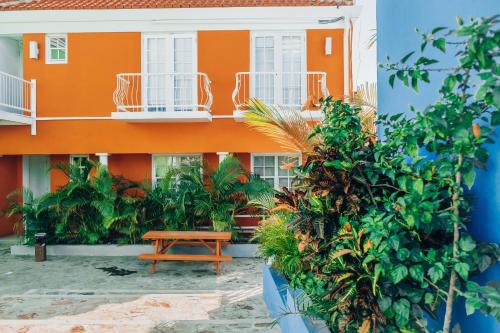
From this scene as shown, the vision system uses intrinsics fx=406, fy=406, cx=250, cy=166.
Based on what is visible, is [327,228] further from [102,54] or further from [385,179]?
[102,54]

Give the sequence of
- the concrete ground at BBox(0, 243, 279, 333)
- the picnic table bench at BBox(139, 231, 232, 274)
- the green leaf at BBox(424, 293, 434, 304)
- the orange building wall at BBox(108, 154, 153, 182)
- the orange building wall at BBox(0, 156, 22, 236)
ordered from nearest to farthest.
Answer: the green leaf at BBox(424, 293, 434, 304)
the concrete ground at BBox(0, 243, 279, 333)
the picnic table bench at BBox(139, 231, 232, 274)
the orange building wall at BBox(108, 154, 153, 182)
the orange building wall at BBox(0, 156, 22, 236)

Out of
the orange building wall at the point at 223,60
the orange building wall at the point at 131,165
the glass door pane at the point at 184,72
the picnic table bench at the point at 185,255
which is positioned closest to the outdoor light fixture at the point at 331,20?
the orange building wall at the point at 223,60

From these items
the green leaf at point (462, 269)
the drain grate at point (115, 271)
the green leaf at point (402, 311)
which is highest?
the green leaf at point (462, 269)

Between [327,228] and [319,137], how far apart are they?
1139 mm

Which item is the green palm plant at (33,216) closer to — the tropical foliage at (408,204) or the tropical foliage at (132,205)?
the tropical foliage at (132,205)

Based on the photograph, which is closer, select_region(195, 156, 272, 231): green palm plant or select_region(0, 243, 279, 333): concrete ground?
select_region(0, 243, 279, 333): concrete ground

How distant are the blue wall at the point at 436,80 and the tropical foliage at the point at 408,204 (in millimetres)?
105

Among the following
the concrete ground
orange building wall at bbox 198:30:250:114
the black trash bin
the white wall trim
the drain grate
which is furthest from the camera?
orange building wall at bbox 198:30:250:114

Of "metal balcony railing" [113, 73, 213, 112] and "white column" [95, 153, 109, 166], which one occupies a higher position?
"metal balcony railing" [113, 73, 213, 112]

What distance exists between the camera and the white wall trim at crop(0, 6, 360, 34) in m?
11.5

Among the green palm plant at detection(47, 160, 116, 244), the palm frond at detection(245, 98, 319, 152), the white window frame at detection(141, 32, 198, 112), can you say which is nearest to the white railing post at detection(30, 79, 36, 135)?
the green palm plant at detection(47, 160, 116, 244)

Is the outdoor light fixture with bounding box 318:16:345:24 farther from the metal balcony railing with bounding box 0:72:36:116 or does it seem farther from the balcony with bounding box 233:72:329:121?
the metal balcony railing with bounding box 0:72:36:116

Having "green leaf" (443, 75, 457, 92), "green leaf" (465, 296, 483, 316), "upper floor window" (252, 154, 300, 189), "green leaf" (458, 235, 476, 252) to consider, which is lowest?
"green leaf" (465, 296, 483, 316)

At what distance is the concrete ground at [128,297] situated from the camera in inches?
228
